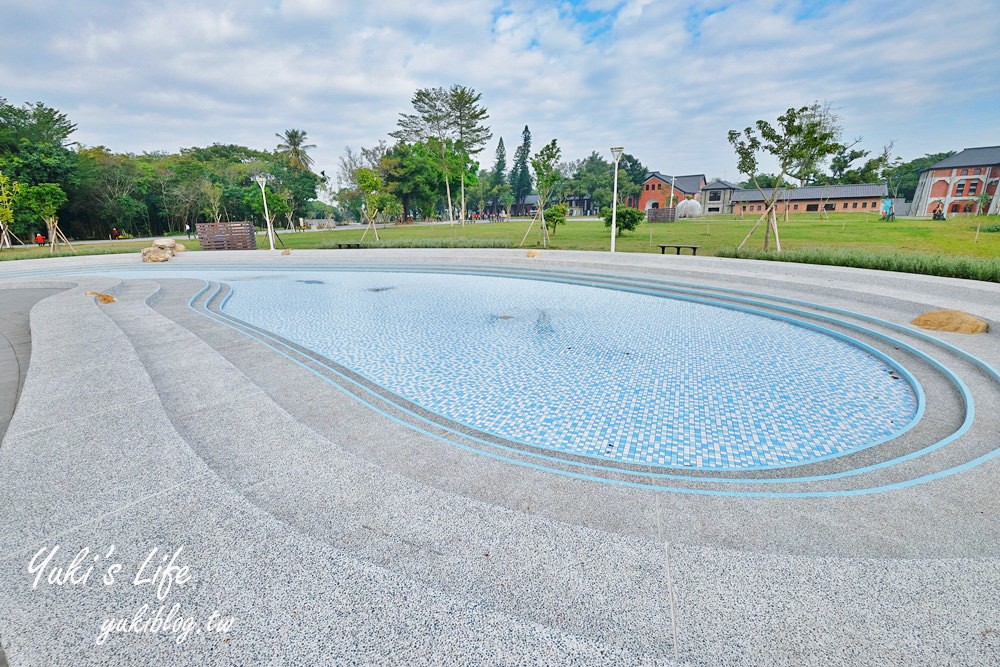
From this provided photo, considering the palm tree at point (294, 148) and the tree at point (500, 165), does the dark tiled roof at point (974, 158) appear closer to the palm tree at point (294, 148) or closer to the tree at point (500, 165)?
the tree at point (500, 165)

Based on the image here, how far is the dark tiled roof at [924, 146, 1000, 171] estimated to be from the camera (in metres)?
42.9

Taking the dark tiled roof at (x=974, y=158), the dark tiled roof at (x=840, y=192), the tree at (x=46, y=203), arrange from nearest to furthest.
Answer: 1. the tree at (x=46, y=203)
2. the dark tiled roof at (x=974, y=158)
3. the dark tiled roof at (x=840, y=192)

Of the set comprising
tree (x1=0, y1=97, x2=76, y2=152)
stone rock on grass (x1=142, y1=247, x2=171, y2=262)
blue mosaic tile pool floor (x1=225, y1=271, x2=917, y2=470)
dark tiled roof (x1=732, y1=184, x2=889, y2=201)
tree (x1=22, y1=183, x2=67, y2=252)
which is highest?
tree (x1=0, y1=97, x2=76, y2=152)

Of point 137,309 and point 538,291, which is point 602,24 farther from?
point 137,309

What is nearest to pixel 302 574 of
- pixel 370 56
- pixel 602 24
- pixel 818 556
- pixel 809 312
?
pixel 818 556

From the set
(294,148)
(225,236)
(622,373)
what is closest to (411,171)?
(294,148)

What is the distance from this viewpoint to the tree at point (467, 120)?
38.8 m

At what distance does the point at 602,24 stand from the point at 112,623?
78.3 feet

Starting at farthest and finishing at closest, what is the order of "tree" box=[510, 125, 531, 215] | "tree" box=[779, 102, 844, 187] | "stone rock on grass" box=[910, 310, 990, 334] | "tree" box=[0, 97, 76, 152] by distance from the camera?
"tree" box=[510, 125, 531, 215], "tree" box=[0, 97, 76, 152], "tree" box=[779, 102, 844, 187], "stone rock on grass" box=[910, 310, 990, 334]

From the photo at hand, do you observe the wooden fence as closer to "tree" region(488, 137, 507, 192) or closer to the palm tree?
the palm tree

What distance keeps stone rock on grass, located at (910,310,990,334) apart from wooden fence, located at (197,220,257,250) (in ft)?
88.0

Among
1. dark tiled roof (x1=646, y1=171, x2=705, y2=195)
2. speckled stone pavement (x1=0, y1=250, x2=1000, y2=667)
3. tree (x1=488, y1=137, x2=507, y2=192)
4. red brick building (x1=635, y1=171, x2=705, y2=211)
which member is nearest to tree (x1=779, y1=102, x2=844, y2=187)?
speckled stone pavement (x1=0, y1=250, x2=1000, y2=667)

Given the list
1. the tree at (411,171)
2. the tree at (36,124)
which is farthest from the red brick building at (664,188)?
the tree at (36,124)

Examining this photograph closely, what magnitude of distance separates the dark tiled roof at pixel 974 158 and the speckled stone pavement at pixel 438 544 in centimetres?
6293
